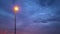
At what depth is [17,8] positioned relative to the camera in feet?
38.1

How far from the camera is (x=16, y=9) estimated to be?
11.6 m

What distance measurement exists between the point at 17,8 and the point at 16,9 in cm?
18

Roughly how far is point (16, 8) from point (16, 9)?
0.45 ft

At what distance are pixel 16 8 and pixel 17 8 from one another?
13 cm

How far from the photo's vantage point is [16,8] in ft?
38.1
